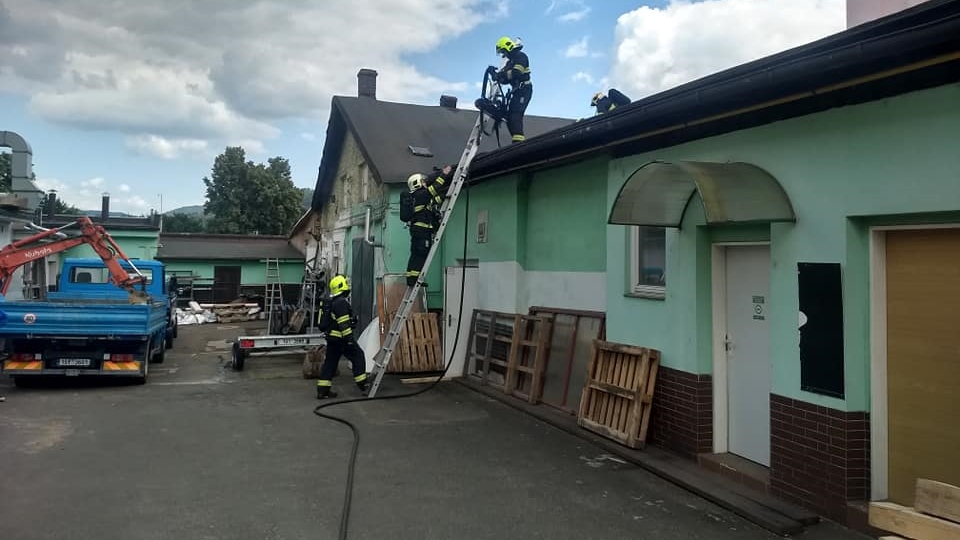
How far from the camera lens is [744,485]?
18.9 ft

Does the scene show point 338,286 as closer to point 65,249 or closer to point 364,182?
point 65,249

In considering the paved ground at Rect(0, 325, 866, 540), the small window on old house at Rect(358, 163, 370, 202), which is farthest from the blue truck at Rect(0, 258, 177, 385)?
the small window on old house at Rect(358, 163, 370, 202)

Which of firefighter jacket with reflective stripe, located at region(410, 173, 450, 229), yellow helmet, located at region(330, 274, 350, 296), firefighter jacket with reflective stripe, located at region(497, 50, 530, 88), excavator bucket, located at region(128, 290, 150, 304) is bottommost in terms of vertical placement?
excavator bucket, located at region(128, 290, 150, 304)

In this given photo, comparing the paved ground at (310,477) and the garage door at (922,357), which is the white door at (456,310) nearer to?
the paved ground at (310,477)

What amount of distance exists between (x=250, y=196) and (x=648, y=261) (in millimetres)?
47237

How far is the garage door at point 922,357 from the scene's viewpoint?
175 inches

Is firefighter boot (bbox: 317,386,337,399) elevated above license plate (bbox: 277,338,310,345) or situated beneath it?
situated beneath

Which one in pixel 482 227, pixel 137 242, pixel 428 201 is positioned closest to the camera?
pixel 428 201

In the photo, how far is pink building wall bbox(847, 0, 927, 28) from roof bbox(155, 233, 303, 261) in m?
28.2

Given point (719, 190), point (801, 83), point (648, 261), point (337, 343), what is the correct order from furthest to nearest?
1. point (337, 343)
2. point (648, 261)
3. point (719, 190)
4. point (801, 83)

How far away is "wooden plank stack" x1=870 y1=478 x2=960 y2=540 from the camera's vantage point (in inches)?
137

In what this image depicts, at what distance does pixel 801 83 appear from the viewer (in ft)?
16.4

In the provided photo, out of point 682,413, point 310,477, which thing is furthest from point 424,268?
point 682,413

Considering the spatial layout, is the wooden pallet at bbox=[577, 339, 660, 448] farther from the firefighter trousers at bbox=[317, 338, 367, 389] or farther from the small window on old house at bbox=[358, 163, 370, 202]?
the small window on old house at bbox=[358, 163, 370, 202]
